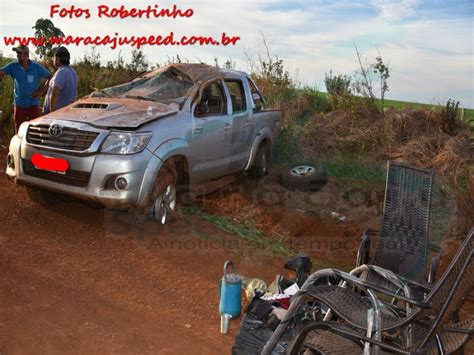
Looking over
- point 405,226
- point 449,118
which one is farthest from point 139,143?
point 449,118

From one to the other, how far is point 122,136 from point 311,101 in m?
11.7

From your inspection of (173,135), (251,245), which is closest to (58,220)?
(173,135)

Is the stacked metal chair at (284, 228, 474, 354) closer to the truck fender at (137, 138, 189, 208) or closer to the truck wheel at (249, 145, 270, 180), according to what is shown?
the truck fender at (137, 138, 189, 208)

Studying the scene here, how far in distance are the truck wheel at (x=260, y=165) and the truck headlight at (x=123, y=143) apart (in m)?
3.18

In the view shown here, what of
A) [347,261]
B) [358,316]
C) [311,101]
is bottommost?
[347,261]

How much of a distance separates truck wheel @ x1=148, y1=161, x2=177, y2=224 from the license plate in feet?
3.28

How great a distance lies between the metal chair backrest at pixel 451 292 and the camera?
2418 millimetres

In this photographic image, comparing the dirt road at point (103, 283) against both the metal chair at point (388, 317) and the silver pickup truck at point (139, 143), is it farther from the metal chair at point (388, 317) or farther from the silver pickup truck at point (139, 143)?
the metal chair at point (388, 317)

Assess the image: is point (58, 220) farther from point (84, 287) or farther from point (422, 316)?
point (422, 316)

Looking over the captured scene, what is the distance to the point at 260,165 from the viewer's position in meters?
8.20

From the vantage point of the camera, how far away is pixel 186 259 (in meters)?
5.23

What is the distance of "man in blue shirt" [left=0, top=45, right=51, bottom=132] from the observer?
25.4ft

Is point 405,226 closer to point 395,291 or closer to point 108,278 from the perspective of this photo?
point 395,291

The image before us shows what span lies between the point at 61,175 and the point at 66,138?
408 millimetres
